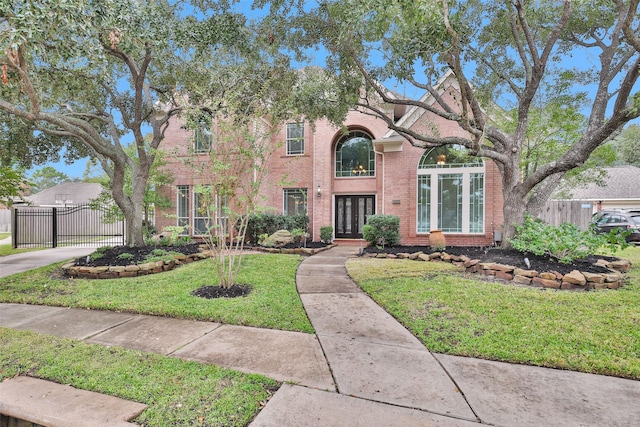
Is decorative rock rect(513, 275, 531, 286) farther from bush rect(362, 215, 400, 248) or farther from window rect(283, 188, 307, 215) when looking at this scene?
window rect(283, 188, 307, 215)

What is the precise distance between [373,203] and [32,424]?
516 inches

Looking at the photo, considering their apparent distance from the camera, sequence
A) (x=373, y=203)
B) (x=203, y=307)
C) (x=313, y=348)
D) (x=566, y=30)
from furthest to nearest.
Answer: (x=373, y=203), (x=566, y=30), (x=203, y=307), (x=313, y=348)

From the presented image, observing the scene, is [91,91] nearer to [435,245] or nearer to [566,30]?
[435,245]

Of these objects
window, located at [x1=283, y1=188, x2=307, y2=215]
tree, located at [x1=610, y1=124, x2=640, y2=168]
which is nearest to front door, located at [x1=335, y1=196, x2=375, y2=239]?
window, located at [x1=283, y1=188, x2=307, y2=215]

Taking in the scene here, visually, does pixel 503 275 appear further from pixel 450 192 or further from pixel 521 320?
pixel 450 192

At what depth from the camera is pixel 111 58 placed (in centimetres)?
890

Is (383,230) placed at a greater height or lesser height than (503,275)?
greater

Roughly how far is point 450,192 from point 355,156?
4514 mm

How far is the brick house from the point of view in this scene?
40.0 feet

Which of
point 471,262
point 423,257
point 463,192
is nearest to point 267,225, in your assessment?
point 423,257

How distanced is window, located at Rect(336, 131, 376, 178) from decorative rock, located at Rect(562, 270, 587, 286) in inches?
364

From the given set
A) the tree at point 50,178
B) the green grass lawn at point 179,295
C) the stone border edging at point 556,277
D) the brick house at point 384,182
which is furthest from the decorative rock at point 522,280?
the tree at point 50,178

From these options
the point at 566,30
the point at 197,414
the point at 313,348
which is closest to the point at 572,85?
the point at 566,30

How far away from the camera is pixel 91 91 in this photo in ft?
32.1
